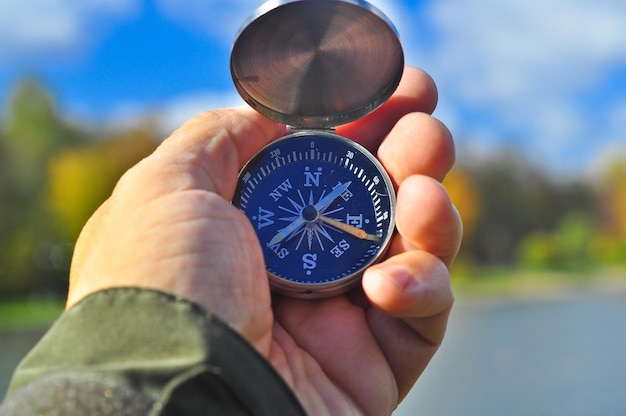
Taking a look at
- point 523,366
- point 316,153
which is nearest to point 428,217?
point 316,153

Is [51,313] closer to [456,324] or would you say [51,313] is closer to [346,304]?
[456,324]

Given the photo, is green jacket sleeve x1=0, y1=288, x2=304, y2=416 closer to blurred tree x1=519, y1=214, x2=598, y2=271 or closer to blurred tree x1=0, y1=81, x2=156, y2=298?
blurred tree x1=0, y1=81, x2=156, y2=298

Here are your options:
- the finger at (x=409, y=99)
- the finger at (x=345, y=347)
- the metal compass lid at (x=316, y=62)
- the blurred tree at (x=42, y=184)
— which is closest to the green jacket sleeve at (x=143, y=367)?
the finger at (x=345, y=347)

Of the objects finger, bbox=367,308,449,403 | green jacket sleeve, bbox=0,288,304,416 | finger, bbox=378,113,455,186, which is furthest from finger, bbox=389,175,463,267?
green jacket sleeve, bbox=0,288,304,416

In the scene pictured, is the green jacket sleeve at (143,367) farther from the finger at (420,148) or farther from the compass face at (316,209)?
the finger at (420,148)

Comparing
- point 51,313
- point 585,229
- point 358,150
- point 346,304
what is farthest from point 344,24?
point 585,229

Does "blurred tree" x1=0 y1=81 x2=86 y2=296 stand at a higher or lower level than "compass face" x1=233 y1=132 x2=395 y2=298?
lower
